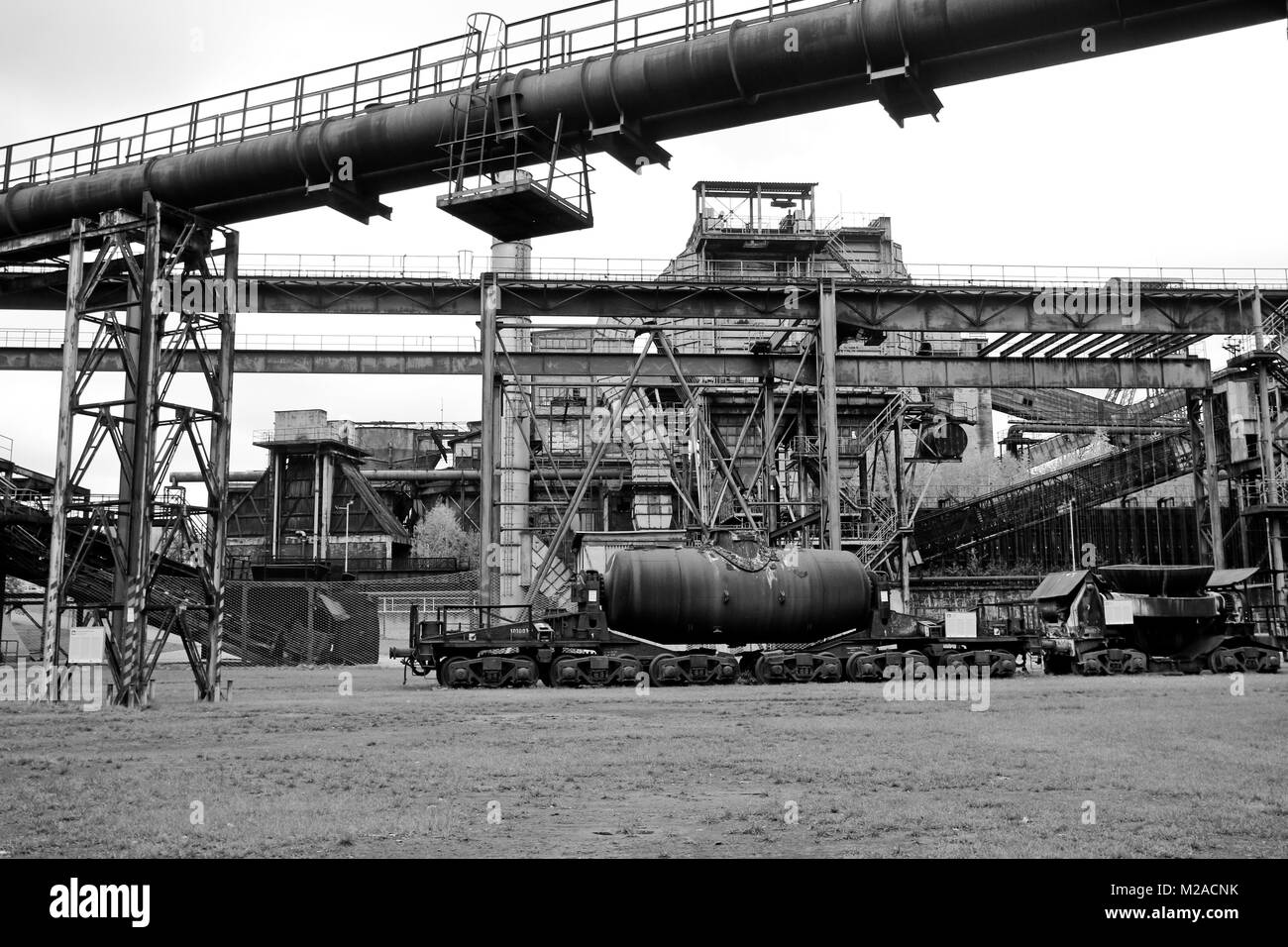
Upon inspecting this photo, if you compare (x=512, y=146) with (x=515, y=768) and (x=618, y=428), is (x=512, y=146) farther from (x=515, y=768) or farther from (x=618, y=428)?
(x=618, y=428)

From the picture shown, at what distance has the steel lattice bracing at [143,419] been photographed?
21.2 m

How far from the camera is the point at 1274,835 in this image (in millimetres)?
8148

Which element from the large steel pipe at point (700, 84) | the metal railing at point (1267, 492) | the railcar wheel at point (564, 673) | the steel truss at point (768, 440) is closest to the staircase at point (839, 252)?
the steel truss at point (768, 440)

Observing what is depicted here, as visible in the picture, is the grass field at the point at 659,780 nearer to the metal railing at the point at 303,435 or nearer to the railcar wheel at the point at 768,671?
the railcar wheel at the point at 768,671

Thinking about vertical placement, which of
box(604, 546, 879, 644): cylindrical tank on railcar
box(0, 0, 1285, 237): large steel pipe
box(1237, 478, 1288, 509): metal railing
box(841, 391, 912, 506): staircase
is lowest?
box(604, 546, 879, 644): cylindrical tank on railcar

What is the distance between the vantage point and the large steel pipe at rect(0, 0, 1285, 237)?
16.7 meters

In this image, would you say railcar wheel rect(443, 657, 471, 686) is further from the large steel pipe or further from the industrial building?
the large steel pipe

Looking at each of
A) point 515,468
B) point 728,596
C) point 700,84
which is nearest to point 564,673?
point 728,596

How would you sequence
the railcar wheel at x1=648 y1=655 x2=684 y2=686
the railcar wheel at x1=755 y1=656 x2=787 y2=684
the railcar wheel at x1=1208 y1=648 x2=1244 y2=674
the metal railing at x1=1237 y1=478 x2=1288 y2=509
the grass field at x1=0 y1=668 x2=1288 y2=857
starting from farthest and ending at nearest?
1. the metal railing at x1=1237 y1=478 x2=1288 y2=509
2. the railcar wheel at x1=1208 y1=648 x2=1244 y2=674
3. the railcar wheel at x1=755 y1=656 x2=787 y2=684
4. the railcar wheel at x1=648 y1=655 x2=684 y2=686
5. the grass field at x1=0 y1=668 x2=1288 y2=857

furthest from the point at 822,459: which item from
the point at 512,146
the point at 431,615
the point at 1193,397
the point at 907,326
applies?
the point at 431,615

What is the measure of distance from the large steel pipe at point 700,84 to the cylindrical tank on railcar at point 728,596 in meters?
9.85

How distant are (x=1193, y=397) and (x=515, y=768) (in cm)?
3625

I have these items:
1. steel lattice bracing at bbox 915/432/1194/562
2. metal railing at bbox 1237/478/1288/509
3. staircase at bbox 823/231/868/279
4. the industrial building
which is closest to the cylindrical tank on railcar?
the industrial building

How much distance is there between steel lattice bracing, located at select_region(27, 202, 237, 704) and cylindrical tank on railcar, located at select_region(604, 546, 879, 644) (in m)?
8.68
